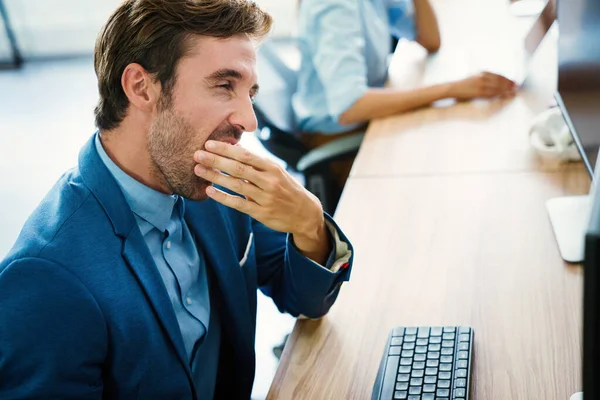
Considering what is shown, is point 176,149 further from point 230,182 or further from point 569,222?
point 569,222

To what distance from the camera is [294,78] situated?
2.45 m

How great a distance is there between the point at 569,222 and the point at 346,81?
0.89 metres

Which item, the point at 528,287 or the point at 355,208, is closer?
the point at 528,287

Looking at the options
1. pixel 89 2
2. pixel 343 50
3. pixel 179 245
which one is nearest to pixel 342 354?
pixel 179 245

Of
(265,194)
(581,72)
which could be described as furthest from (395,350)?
(581,72)

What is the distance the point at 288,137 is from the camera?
228 cm

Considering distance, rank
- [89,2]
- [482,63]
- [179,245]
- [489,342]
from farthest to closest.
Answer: [89,2]
[482,63]
[179,245]
[489,342]

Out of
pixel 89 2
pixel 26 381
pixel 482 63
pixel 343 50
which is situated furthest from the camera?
pixel 89 2

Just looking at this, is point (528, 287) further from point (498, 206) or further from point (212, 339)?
point (212, 339)

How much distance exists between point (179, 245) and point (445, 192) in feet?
2.18

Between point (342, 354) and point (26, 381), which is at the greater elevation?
point (26, 381)

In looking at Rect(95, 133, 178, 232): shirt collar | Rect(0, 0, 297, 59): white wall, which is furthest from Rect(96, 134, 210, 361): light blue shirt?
Rect(0, 0, 297, 59): white wall

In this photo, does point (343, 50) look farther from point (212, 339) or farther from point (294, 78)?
point (212, 339)

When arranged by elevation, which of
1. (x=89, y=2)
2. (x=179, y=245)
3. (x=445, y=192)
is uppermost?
(x=179, y=245)
